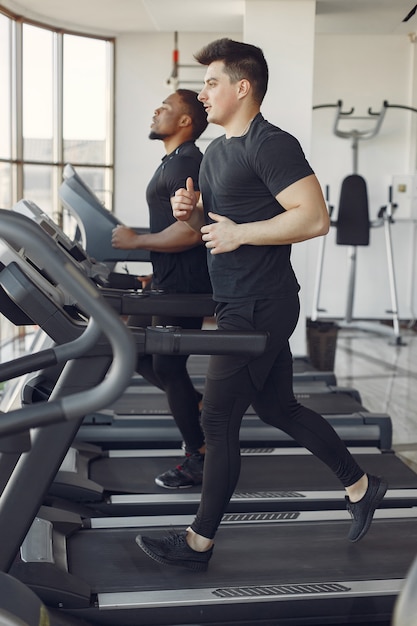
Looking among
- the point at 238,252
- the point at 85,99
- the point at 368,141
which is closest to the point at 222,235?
the point at 238,252

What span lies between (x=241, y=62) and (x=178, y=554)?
52.4 inches

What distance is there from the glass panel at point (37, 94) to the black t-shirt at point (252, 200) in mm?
4807

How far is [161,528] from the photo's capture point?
2627 millimetres

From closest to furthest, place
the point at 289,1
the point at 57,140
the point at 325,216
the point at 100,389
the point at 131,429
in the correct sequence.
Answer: the point at 100,389, the point at 325,216, the point at 131,429, the point at 289,1, the point at 57,140

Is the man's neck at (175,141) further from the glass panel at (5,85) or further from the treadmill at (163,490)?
the glass panel at (5,85)

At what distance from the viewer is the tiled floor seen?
168 inches

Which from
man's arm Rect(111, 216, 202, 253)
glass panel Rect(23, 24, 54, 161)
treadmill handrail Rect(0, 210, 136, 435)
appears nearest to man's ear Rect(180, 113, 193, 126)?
man's arm Rect(111, 216, 202, 253)

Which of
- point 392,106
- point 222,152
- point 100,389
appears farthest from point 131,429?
point 392,106

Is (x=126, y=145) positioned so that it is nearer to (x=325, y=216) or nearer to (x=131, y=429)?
(x=131, y=429)

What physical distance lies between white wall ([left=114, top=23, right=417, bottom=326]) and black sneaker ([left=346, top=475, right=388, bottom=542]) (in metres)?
5.21

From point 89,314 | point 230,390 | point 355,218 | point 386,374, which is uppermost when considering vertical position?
point 355,218

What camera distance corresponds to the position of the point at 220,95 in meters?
2.22

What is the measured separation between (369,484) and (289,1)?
3.66 meters

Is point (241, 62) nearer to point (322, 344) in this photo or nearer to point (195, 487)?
point (195, 487)
